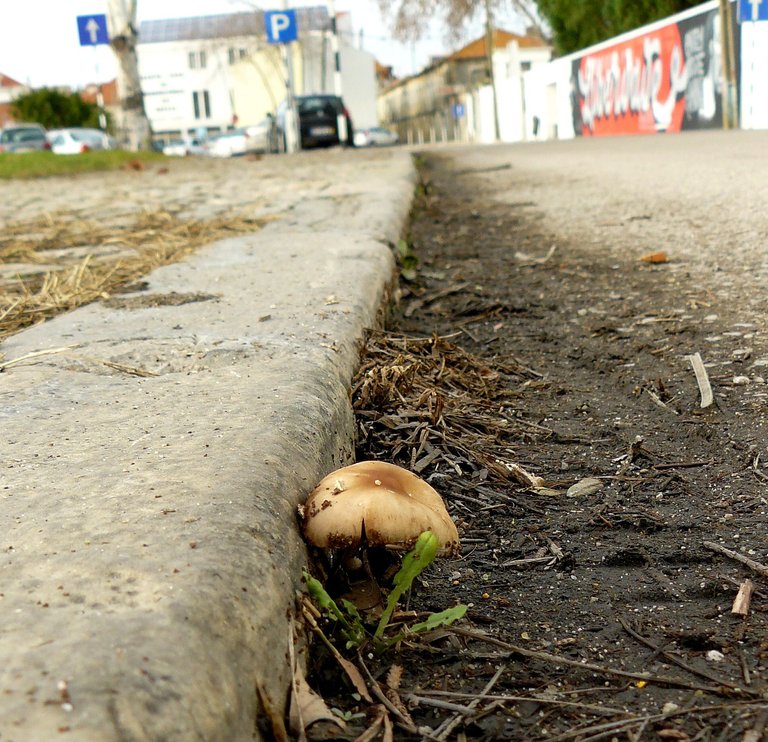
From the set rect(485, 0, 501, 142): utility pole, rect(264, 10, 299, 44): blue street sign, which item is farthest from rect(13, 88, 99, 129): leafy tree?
rect(264, 10, 299, 44): blue street sign

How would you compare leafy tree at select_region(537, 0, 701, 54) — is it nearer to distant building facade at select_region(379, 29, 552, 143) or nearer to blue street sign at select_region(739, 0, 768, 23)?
distant building facade at select_region(379, 29, 552, 143)

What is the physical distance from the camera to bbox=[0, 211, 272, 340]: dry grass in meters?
2.54

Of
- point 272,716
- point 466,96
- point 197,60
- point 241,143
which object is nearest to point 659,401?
point 272,716

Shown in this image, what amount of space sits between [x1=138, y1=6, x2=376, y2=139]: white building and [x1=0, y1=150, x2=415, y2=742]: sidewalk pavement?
132 feet

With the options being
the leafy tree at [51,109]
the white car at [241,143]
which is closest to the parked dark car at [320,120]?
the white car at [241,143]

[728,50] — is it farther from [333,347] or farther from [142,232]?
[333,347]

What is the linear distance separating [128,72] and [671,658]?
1510 centimetres

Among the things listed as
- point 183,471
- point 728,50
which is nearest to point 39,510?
point 183,471

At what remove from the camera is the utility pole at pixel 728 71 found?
13297 mm

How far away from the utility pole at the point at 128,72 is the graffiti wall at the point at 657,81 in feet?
31.3

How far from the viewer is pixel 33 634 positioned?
0.79 m

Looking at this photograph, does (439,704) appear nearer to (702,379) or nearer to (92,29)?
(702,379)

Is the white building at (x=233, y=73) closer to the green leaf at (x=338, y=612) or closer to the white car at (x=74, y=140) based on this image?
the white car at (x=74, y=140)

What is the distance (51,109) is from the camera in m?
41.1
